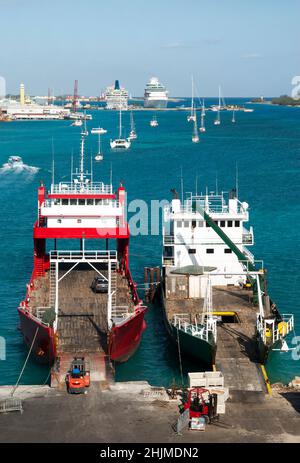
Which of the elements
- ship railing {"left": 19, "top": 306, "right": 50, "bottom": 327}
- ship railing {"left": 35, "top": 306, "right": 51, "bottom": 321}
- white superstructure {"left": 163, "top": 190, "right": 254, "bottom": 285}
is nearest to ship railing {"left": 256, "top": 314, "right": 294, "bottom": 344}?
white superstructure {"left": 163, "top": 190, "right": 254, "bottom": 285}

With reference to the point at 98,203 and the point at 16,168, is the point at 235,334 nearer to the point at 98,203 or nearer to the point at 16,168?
the point at 98,203

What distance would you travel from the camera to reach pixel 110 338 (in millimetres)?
38812

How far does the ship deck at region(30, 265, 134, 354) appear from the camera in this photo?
4019cm

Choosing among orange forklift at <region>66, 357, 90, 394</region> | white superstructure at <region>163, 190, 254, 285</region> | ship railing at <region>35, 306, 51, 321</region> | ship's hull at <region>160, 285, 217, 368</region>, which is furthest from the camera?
white superstructure at <region>163, 190, 254, 285</region>

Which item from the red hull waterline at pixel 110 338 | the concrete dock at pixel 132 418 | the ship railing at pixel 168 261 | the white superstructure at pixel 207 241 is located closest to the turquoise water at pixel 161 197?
the red hull waterline at pixel 110 338

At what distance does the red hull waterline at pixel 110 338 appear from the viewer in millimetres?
39197

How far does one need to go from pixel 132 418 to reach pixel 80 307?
49.4 feet

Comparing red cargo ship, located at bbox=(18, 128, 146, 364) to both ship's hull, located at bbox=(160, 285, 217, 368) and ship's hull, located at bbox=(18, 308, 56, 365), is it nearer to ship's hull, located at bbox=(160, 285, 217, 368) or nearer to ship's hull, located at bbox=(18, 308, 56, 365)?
ship's hull, located at bbox=(18, 308, 56, 365)

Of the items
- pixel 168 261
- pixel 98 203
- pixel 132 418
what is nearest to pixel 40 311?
pixel 168 261

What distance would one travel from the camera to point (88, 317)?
43.2 metres

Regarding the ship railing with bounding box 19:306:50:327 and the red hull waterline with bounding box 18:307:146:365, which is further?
the ship railing with bounding box 19:306:50:327

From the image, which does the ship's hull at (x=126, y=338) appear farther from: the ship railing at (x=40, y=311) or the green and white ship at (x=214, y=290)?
the ship railing at (x=40, y=311)

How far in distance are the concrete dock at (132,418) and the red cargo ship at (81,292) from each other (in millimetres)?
5759
